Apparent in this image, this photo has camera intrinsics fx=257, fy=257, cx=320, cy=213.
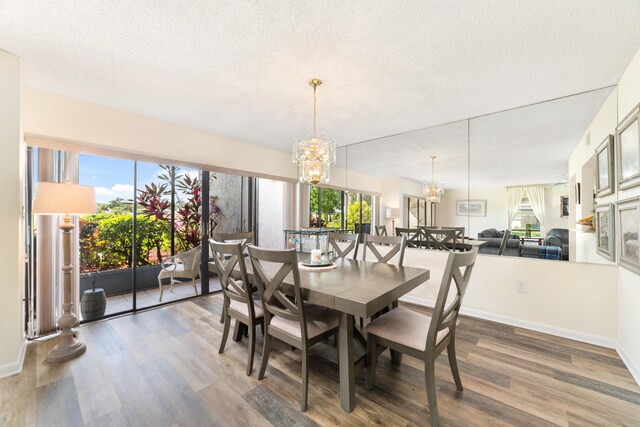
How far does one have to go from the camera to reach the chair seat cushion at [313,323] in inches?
69.7

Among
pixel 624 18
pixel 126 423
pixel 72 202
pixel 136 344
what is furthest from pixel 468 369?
pixel 72 202

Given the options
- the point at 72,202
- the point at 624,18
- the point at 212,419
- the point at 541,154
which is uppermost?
the point at 624,18

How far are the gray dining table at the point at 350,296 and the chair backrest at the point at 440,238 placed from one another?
4.93 feet

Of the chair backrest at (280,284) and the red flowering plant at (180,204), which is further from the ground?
the red flowering plant at (180,204)

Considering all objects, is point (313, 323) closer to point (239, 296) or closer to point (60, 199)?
point (239, 296)

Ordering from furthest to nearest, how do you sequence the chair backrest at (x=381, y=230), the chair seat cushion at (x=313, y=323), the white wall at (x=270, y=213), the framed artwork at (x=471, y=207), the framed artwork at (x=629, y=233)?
1. the white wall at (x=270, y=213)
2. the chair backrest at (x=381, y=230)
3. the framed artwork at (x=471, y=207)
4. the framed artwork at (x=629, y=233)
5. the chair seat cushion at (x=313, y=323)

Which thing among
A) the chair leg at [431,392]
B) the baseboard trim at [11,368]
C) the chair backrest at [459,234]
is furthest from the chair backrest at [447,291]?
the baseboard trim at [11,368]

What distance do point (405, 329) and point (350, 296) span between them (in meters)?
0.52

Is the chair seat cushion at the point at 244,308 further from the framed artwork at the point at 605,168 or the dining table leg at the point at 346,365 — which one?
the framed artwork at the point at 605,168

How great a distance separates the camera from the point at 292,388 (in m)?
1.83

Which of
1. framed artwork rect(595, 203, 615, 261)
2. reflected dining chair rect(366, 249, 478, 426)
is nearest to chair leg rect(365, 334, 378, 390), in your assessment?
reflected dining chair rect(366, 249, 478, 426)

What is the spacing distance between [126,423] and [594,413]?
286cm

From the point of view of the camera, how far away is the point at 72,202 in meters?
2.21

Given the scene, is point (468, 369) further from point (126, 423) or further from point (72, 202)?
point (72, 202)
